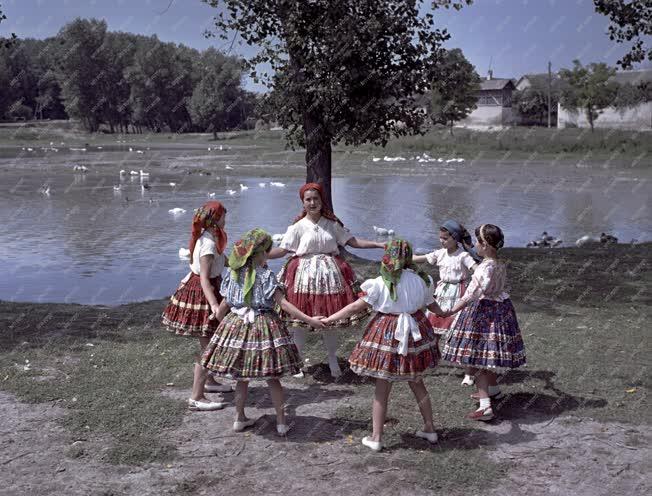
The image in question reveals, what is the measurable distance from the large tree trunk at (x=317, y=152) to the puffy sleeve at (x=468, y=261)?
297 inches

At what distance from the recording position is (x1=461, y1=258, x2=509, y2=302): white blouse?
265 inches

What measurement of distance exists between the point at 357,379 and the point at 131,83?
99017 millimetres

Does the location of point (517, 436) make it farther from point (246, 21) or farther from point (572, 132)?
point (572, 132)

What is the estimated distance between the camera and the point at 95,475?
18.7ft

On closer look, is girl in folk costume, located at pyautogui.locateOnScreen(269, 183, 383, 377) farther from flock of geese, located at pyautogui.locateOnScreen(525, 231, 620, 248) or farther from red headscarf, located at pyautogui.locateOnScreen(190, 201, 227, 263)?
flock of geese, located at pyautogui.locateOnScreen(525, 231, 620, 248)

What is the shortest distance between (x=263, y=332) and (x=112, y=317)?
17.3 ft

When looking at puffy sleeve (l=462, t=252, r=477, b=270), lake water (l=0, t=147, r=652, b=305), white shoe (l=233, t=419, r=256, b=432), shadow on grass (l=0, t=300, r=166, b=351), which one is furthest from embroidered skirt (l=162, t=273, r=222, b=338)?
lake water (l=0, t=147, r=652, b=305)

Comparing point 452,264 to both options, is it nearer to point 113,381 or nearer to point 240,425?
point 240,425

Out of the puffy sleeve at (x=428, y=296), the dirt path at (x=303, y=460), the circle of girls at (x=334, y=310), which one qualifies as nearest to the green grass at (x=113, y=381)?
the dirt path at (x=303, y=460)

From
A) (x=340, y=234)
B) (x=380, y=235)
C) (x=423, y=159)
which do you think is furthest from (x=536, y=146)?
(x=340, y=234)

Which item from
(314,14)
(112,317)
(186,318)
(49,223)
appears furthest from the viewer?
(49,223)

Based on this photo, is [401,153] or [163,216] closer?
[163,216]

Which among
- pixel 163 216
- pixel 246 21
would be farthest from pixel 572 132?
pixel 246 21

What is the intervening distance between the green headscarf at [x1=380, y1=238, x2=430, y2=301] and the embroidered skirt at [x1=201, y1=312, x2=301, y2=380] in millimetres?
973
